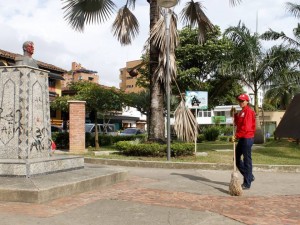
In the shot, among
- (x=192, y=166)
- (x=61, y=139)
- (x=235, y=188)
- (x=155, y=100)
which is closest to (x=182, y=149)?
(x=192, y=166)

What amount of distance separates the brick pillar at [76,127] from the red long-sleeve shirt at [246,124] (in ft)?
35.1

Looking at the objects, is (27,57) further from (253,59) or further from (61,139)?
(253,59)

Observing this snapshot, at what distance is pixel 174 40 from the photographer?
44.7 ft

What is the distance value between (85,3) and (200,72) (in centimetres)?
2202

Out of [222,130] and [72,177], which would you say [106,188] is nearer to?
[72,177]

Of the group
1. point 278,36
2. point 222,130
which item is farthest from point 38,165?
point 222,130

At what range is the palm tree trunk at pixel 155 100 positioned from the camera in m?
14.1

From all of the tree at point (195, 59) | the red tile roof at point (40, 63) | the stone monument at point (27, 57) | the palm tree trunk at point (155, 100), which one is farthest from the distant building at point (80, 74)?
the stone monument at point (27, 57)

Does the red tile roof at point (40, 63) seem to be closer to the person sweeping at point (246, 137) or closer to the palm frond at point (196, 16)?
the palm frond at point (196, 16)

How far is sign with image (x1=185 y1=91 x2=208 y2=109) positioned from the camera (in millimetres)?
14477

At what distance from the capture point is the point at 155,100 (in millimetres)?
14188

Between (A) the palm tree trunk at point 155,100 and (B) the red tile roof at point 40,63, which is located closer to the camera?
(A) the palm tree trunk at point 155,100

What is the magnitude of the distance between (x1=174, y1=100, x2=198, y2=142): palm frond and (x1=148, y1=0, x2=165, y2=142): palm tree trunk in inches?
34.0

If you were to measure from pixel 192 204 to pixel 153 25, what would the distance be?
9.38 m
